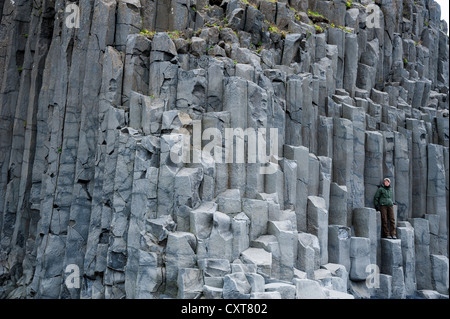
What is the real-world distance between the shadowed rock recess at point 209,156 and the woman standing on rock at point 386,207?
451 millimetres

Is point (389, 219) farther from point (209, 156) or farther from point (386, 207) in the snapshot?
point (209, 156)

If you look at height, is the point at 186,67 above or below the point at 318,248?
above

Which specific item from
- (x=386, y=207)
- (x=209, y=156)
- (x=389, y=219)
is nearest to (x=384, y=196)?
(x=386, y=207)

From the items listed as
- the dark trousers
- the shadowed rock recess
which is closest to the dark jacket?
the dark trousers

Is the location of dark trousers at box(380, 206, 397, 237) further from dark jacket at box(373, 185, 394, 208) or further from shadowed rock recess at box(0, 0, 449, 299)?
shadowed rock recess at box(0, 0, 449, 299)

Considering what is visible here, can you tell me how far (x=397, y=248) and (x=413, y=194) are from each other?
13.8ft

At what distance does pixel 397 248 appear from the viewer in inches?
806

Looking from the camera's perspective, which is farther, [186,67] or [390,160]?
[390,160]

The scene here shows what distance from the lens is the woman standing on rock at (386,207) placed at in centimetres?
2044

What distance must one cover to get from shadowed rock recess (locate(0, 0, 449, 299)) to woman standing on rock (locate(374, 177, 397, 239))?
45 cm

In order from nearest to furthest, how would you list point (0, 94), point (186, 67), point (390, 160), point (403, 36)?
point (186, 67)
point (390, 160)
point (0, 94)
point (403, 36)

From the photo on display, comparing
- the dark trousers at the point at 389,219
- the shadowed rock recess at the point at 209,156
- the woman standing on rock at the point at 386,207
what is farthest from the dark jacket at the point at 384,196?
the shadowed rock recess at the point at 209,156
